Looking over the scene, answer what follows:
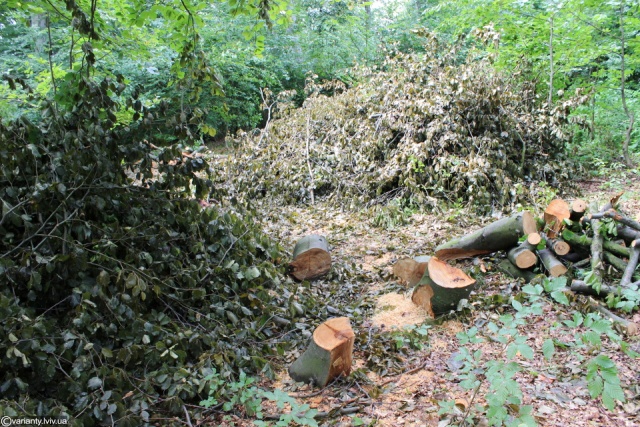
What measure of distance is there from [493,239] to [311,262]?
1763 millimetres

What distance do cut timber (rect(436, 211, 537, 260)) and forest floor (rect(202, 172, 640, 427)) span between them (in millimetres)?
151

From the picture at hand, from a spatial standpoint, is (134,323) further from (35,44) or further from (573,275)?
(35,44)

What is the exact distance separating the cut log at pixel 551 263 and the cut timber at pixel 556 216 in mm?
234

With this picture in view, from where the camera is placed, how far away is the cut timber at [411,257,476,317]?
3.36 metres

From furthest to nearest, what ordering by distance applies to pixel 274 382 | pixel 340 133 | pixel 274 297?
pixel 340 133, pixel 274 297, pixel 274 382

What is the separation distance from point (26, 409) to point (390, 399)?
183 cm

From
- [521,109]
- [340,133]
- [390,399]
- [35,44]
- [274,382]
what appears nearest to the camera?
[390,399]

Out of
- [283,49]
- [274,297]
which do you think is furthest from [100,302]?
A: [283,49]

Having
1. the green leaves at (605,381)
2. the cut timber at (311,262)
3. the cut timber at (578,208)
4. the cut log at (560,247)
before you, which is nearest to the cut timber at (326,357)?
the green leaves at (605,381)

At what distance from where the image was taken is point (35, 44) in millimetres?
10133

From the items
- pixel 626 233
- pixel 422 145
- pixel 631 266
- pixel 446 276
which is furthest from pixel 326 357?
pixel 422 145

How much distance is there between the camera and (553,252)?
3.74 metres

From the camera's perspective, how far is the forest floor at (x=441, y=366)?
227 cm

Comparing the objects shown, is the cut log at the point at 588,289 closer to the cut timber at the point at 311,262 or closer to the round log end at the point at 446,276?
the round log end at the point at 446,276
